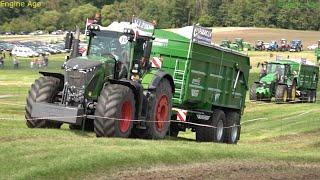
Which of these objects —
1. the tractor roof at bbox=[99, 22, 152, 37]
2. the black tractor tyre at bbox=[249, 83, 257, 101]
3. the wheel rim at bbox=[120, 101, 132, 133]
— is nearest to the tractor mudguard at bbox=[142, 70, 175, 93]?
the tractor roof at bbox=[99, 22, 152, 37]

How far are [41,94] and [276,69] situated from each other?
83.8ft

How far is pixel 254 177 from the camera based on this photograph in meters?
10.8

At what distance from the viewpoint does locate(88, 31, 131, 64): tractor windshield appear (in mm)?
14594

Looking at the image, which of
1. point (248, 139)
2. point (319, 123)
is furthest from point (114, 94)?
point (319, 123)

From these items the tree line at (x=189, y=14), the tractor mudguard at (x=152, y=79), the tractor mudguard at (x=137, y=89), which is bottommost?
the tractor mudguard at (x=137, y=89)

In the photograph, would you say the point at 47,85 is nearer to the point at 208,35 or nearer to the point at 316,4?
the point at 208,35

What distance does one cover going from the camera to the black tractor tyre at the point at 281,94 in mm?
35438

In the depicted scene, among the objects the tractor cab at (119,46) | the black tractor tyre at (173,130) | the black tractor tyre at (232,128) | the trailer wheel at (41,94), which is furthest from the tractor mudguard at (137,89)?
the black tractor tyre at (232,128)

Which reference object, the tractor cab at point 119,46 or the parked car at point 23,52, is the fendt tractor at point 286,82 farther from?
the parked car at point 23,52

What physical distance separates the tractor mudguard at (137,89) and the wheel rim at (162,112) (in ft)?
2.46

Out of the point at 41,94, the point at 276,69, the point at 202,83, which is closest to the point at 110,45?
the point at 41,94

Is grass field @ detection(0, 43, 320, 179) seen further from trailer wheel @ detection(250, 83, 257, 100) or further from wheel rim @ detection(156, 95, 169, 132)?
trailer wheel @ detection(250, 83, 257, 100)

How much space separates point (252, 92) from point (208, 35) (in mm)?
18447

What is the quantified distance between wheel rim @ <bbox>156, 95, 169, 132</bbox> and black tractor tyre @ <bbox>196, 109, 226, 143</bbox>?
2.72 meters
